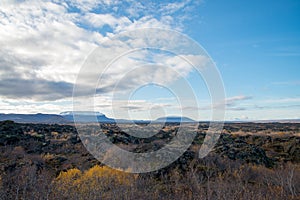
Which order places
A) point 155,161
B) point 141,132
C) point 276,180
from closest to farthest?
point 276,180
point 155,161
point 141,132

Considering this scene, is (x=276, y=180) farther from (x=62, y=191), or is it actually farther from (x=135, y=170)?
(x=62, y=191)

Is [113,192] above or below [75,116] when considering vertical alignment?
below

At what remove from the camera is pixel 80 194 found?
7.28 meters

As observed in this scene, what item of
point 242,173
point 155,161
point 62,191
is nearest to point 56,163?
point 155,161

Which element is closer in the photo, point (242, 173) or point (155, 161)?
point (242, 173)

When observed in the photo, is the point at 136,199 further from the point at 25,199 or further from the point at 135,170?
the point at 135,170

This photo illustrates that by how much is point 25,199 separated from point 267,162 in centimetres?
1327

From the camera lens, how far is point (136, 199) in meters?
7.23

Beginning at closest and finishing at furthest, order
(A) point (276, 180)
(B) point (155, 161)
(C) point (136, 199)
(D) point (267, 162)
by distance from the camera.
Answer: (C) point (136, 199) < (A) point (276, 180) < (B) point (155, 161) < (D) point (267, 162)

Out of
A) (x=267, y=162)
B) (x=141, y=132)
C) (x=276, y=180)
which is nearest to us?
(x=276, y=180)

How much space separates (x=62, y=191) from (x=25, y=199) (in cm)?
112

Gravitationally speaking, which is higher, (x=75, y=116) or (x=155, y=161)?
(x=75, y=116)

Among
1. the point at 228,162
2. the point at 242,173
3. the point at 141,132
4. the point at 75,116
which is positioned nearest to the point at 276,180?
the point at 242,173

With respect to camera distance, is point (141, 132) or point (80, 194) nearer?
point (80, 194)
